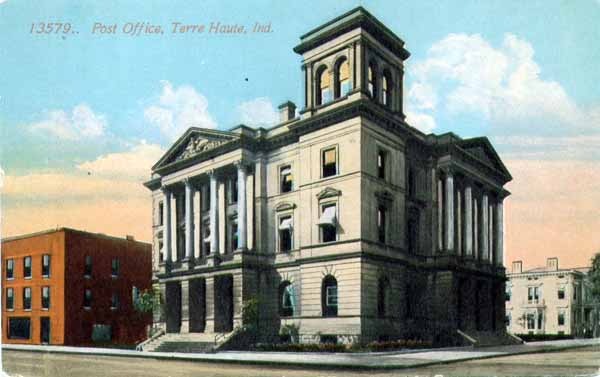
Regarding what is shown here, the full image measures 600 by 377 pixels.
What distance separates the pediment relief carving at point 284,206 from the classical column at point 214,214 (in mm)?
4889

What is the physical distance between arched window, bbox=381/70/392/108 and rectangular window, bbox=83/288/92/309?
27.5 meters

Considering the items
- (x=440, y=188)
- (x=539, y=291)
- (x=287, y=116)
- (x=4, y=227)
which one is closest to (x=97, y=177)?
(x=4, y=227)

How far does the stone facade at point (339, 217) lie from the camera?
30016 mm

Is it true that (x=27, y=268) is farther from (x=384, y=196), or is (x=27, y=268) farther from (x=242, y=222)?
(x=384, y=196)

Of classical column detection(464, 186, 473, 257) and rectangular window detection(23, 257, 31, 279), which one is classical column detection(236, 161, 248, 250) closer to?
classical column detection(464, 186, 473, 257)

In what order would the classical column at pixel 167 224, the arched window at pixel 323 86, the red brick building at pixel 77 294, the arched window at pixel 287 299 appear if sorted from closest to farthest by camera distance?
the arched window at pixel 323 86, the arched window at pixel 287 299, the classical column at pixel 167 224, the red brick building at pixel 77 294

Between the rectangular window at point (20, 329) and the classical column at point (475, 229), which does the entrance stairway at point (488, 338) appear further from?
the rectangular window at point (20, 329)

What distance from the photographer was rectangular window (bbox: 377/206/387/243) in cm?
3153

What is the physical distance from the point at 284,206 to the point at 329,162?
158 inches

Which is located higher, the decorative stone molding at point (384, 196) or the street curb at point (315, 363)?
the decorative stone molding at point (384, 196)

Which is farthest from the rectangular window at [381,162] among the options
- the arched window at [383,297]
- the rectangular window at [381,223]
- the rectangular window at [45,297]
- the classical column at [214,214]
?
the rectangular window at [45,297]

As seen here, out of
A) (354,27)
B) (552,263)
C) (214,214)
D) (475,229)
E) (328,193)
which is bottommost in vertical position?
(552,263)

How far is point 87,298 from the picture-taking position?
43.7 m

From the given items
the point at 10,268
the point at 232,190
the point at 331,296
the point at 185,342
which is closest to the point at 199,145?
the point at 232,190
